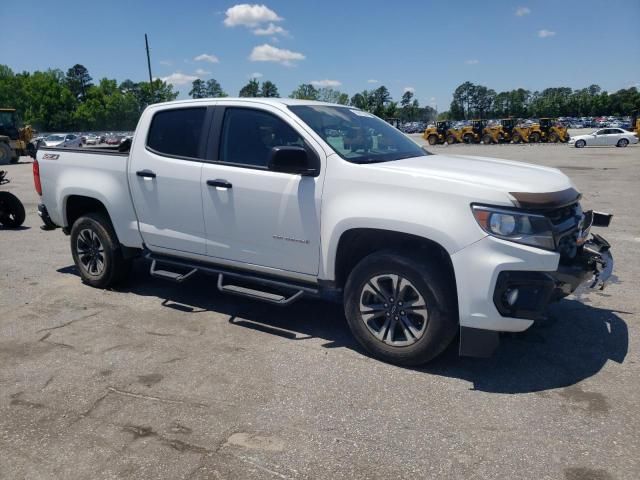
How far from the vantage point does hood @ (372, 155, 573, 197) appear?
3361 mm

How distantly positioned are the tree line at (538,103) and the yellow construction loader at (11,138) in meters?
114

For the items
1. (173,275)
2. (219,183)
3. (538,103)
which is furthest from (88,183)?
(538,103)

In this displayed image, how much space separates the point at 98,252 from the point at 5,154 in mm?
24457

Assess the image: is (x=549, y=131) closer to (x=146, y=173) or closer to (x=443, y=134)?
(x=443, y=134)

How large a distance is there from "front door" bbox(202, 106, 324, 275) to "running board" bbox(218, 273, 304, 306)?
207 millimetres

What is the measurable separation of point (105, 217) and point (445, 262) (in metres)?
3.62

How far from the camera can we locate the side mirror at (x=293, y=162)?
377 centimetres

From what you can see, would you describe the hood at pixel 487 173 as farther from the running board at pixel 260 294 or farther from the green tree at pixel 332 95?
the green tree at pixel 332 95

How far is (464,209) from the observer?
10.9 feet

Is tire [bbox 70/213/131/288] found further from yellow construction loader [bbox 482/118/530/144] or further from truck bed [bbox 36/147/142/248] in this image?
yellow construction loader [bbox 482/118/530/144]

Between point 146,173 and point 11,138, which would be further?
point 11,138

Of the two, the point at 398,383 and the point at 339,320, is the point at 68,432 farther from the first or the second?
the point at 339,320

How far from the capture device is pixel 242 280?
4535 mm

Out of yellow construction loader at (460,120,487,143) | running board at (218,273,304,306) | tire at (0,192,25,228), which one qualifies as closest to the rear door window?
running board at (218,273,304,306)
